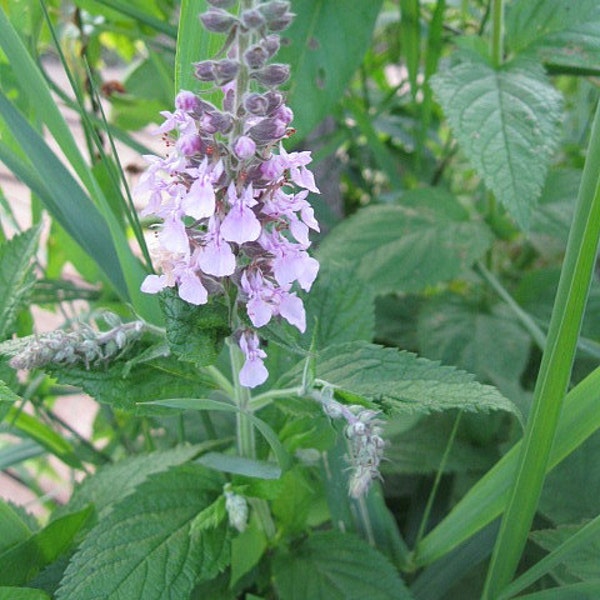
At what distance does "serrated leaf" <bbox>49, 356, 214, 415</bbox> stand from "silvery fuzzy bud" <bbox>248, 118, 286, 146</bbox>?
182mm

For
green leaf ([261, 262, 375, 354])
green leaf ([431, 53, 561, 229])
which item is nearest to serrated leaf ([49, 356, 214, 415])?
green leaf ([261, 262, 375, 354])

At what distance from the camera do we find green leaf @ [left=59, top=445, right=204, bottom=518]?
27.4 inches

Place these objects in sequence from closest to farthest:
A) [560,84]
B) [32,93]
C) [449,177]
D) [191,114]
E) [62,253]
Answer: [191,114] → [32,93] → [62,253] → [449,177] → [560,84]

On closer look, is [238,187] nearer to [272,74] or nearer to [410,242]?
[272,74]

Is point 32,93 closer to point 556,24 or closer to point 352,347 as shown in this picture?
point 352,347

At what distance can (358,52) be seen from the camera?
92 cm

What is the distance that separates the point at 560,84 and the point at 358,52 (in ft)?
2.53

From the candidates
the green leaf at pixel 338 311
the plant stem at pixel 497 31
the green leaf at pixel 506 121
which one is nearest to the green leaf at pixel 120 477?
the green leaf at pixel 338 311

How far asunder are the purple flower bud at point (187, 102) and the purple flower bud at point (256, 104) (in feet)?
0.10

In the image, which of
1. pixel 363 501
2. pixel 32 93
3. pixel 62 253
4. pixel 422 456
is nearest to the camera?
pixel 32 93

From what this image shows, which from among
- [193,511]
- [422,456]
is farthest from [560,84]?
[193,511]

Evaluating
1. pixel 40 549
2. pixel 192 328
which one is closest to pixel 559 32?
pixel 192 328

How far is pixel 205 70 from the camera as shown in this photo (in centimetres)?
46

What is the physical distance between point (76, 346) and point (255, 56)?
0.74 ft
